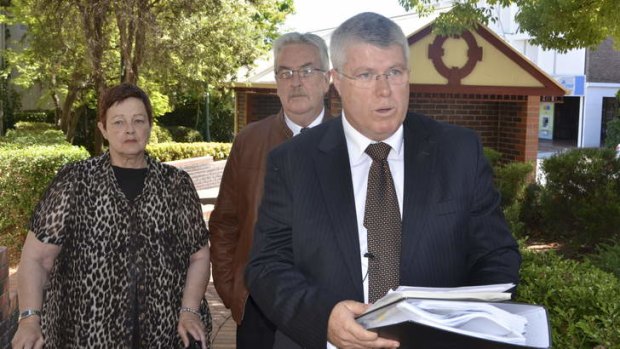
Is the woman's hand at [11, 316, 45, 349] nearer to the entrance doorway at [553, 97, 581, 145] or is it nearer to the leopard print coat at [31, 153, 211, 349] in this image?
the leopard print coat at [31, 153, 211, 349]

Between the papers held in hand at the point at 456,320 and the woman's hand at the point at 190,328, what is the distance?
175cm

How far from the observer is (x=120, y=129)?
11.8ft

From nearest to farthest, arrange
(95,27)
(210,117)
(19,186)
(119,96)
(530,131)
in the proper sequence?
1. (119,96)
2. (19,186)
3. (530,131)
4. (95,27)
5. (210,117)

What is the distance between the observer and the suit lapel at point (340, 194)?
220 centimetres

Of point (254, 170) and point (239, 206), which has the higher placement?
point (254, 170)

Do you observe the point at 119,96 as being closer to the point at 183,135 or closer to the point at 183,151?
the point at 183,151

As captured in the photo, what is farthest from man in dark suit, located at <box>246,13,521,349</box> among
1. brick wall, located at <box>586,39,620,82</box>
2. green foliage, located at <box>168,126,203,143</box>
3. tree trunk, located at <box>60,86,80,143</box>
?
brick wall, located at <box>586,39,620,82</box>

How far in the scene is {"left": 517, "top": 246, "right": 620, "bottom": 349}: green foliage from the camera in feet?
10.9

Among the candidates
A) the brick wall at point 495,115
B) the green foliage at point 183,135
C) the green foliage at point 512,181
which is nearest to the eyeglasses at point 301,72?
the green foliage at point 512,181

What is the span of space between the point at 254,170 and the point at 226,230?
0.37m

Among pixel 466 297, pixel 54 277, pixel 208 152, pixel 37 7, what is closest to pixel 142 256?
pixel 54 277

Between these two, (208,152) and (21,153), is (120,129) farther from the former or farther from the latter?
(208,152)

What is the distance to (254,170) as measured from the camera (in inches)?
146

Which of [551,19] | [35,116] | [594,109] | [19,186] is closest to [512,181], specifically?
[551,19]
